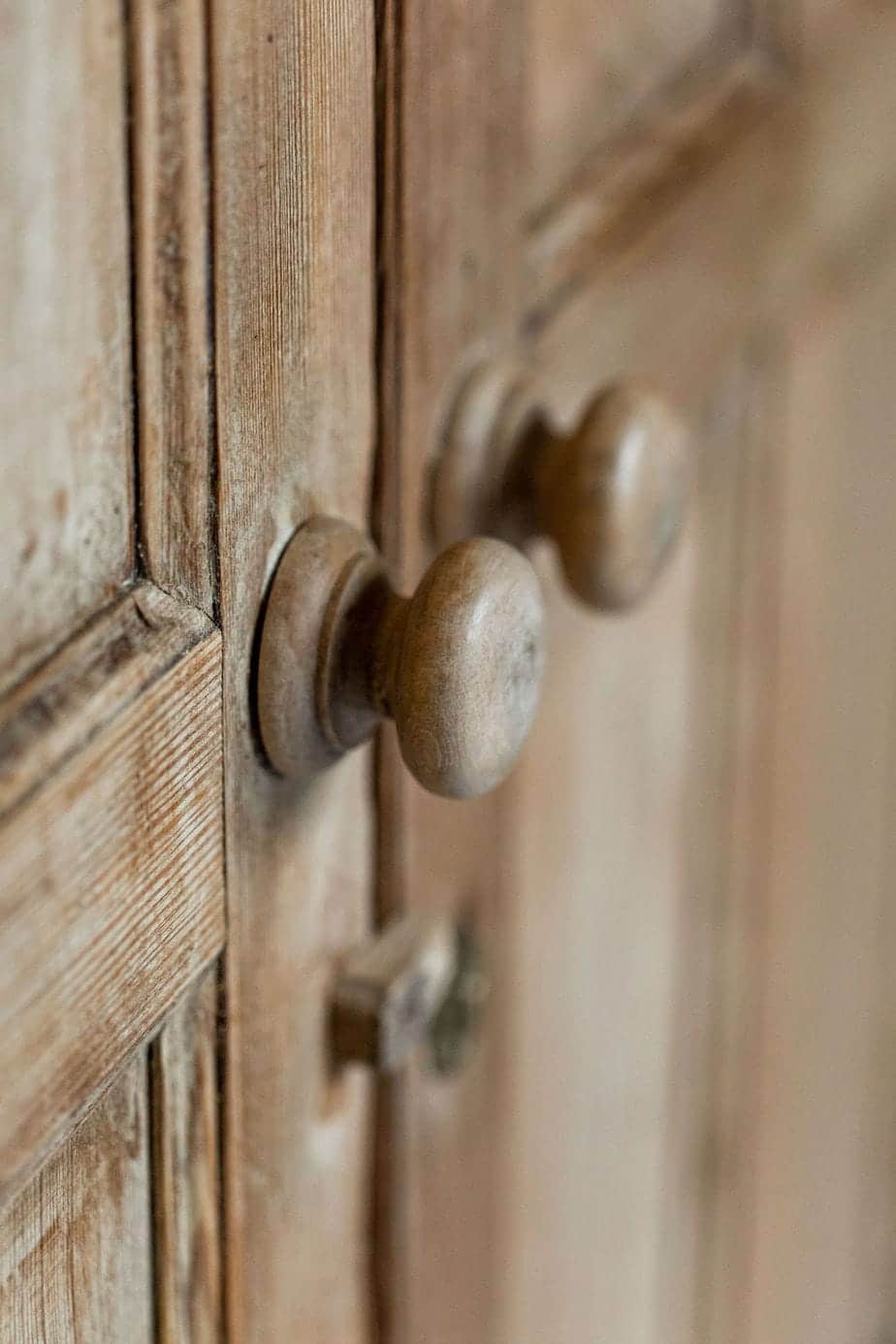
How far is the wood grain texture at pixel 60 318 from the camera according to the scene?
0.91ft

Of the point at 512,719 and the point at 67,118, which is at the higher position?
the point at 67,118

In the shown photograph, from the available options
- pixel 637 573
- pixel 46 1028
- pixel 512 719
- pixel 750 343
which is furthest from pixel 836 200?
pixel 46 1028

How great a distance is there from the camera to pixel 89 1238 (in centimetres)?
36

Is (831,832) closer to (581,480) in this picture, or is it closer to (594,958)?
(594,958)

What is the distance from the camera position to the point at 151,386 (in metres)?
0.32

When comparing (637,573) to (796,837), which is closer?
(637,573)

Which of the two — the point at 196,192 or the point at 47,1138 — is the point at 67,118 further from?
the point at 47,1138

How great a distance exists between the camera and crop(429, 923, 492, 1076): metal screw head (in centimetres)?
57

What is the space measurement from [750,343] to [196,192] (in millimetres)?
429

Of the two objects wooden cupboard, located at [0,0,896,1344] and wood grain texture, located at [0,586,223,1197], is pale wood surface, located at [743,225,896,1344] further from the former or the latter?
wood grain texture, located at [0,586,223,1197]

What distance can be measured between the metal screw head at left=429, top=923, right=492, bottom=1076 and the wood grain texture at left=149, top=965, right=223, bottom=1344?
162 mm

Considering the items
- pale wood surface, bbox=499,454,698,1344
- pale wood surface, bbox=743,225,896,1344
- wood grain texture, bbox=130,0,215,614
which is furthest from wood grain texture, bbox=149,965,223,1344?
pale wood surface, bbox=743,225,896,1344

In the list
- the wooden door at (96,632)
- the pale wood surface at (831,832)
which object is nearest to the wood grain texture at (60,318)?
the wooden door at (96,632)

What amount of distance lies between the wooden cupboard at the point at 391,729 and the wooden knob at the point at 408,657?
0.4 inches
